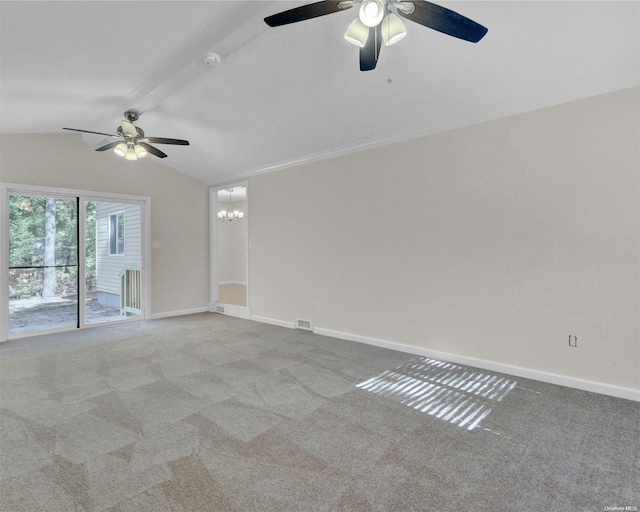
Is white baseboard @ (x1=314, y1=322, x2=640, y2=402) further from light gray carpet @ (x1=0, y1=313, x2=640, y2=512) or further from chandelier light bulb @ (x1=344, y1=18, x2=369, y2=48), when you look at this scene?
chandelier light bulb @ (x1=344, y1=18, x2=369, y2=48)

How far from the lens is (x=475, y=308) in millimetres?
3637

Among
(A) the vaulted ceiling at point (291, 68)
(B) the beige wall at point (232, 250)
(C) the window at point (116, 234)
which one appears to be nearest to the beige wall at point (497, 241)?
(A) the vaulted ceiling at point (291, 68)

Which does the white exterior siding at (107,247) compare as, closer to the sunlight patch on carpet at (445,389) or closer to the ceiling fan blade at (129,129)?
the ceiling fan blade at (129,129)

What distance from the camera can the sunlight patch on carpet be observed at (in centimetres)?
264

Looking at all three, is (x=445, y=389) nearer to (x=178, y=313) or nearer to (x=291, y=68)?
(x=291, y=68)

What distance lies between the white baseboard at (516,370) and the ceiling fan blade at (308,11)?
3426 millimetres

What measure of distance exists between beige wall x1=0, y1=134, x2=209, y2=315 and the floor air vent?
2.51 metres

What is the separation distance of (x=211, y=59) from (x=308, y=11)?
1636 mm

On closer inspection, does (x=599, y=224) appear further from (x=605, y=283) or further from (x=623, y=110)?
(x=623, y=110)

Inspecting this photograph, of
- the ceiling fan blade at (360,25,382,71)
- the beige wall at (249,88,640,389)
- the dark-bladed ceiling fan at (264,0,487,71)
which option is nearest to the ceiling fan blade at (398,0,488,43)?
the dark-bladed ceiling fan at (264,0,487,71)

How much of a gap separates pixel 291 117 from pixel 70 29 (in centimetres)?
220

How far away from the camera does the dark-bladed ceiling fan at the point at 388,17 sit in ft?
5.80

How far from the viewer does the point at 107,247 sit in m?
5.71

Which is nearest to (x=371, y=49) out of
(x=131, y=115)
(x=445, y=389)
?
(x=445, y=389)
